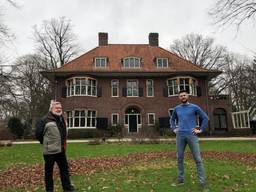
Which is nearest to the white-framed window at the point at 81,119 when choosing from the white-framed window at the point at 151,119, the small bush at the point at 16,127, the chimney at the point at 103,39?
the small bush at the point at 16,127

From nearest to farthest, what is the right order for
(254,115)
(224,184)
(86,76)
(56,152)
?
(56,152), (224,184), (86,76), (254,115)

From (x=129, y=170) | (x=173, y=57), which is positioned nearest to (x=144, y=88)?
(x=173, y=57)

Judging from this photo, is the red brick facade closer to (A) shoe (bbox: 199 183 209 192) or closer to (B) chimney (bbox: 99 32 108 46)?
(B) chimney (bbox: 99 32 108 46)

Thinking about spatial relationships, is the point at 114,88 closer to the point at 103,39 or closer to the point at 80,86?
the point at 80,86

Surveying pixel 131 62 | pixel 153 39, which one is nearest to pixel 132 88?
pixel 131 62

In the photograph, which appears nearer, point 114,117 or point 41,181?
point 41,181

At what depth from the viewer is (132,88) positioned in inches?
1265

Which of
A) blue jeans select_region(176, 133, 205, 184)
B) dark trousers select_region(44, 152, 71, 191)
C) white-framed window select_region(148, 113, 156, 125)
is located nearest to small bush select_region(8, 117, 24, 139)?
white-framed window select_region(148, 113, 156, 125)

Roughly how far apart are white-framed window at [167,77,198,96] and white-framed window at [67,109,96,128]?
8711 mm

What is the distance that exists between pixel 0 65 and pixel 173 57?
21013 millimetres

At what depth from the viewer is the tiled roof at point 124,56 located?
3150 cm

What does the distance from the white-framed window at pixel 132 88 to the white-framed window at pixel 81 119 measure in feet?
15.1

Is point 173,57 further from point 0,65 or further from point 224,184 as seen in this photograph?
point 224,184

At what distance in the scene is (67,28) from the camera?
45.3m
